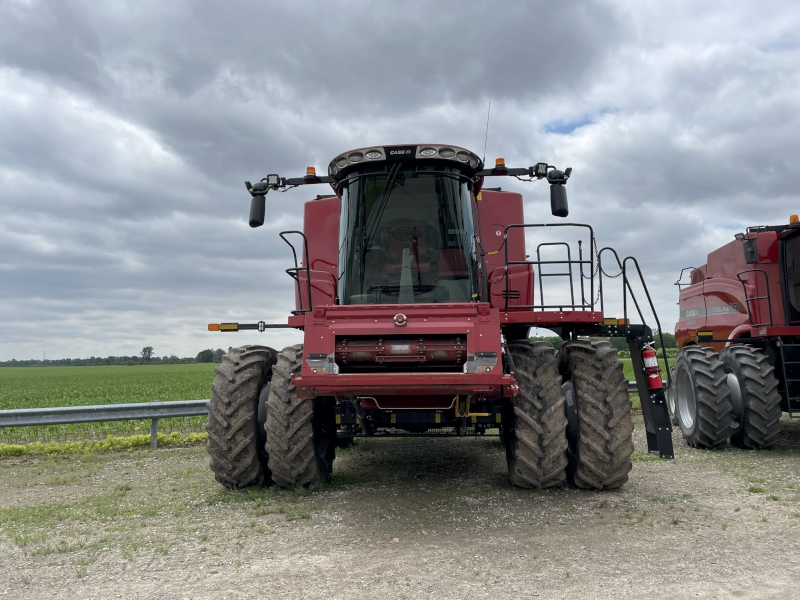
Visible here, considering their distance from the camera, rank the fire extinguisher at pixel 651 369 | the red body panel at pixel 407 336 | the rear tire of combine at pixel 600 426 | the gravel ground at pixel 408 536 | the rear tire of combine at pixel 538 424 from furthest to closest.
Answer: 1. the fire extinguisher at pixel 651 369
2. the rear tire of combine at pixel 600 426
3. the rear tire of combine at pixel 538 424
4. the red body panel at pixel 407 336
5. the gravel ground at pixel 408 536

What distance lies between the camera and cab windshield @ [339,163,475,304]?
6469mm

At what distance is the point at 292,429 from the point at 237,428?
0.56 meters

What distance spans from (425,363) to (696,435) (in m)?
5.15

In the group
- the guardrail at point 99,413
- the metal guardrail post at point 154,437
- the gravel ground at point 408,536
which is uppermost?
the guardrail at point 99,413

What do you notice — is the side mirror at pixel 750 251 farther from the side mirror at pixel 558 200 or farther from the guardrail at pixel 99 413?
the side mirror at pixel 558 200

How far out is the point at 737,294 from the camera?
32.1 feet

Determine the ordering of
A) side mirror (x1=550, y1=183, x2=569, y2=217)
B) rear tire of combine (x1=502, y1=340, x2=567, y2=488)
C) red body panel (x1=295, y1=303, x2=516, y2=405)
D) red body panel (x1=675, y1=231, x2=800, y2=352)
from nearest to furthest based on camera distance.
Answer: red body panel (x1=295, y1=303, x2=516, y2=405) → rear tire of combine (x1=502, y1=340, x2=567, y2=488) → side mirror (x1=550, y1=183, x2=569, y2=217) → red body panel (x1=675, y1=231, x2=800, y2=352)

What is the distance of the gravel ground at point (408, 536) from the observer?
4113mm

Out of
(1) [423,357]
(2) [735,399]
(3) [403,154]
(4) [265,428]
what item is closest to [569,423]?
(1) [423,357]

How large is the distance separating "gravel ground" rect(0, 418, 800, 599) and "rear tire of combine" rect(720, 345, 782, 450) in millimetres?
609

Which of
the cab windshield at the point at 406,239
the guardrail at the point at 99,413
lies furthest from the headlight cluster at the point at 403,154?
the guardrail at the point at 99,413

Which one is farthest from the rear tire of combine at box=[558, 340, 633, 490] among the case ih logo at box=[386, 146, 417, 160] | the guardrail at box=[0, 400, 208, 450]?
the guardrail at box=[0, 400, 208, 450]

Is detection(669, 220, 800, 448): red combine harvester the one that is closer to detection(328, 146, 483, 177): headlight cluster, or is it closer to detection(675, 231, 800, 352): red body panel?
detection(675, 231, 800, 352): red body panel

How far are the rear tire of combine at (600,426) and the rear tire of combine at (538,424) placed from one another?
0.66ft
